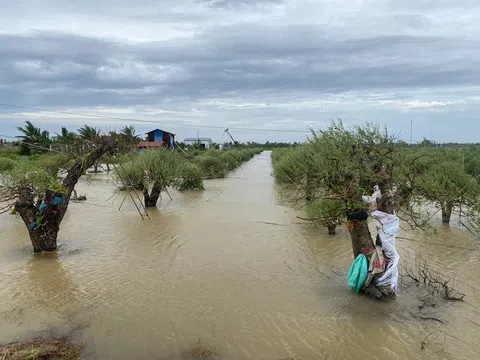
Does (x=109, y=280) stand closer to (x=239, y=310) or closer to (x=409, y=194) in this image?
(x=239, y=310)

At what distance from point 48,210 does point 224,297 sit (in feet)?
16.7

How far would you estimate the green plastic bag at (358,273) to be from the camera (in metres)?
7.33

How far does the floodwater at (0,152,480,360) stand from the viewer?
5965 millimetres

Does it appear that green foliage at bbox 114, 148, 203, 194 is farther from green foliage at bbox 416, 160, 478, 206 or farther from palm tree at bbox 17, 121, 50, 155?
palm tree at bbox 17, 121, 50, 155

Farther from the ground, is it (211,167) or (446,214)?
(211,167)

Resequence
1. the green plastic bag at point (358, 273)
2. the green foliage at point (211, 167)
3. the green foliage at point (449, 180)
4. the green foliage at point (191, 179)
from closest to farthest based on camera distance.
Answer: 1. the green plastic bag at point (358, 273)
2. the green foliage at point (449, 180)
3. the green foliage at point (191, 179)
4. the green foliage at point (211, 167)

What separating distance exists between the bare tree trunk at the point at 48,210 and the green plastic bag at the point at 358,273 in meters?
6.56

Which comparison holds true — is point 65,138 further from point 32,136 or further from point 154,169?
point 154,169

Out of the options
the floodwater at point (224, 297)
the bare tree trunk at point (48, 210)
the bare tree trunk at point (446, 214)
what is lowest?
the floodwater at point (224, 297)

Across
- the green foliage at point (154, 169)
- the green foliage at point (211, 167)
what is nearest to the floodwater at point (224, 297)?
the green foliage at point (154, 169)

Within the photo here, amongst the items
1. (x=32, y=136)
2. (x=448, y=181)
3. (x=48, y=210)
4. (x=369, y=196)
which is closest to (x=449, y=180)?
(x=448, y=181)

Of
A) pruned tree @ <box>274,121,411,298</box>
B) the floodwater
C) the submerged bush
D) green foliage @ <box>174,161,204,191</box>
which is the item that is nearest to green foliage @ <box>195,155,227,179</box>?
the submerged bush

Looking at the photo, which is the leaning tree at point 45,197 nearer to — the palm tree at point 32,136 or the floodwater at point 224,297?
the floodwater at point 224,297

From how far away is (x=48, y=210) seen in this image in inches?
396
